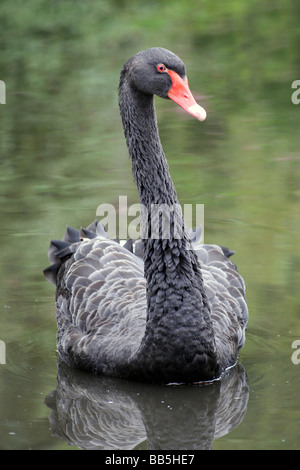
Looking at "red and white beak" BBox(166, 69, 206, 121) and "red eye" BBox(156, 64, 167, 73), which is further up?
"red eye" BBox(156, 64, 167, 73)

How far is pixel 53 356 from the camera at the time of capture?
245 inches

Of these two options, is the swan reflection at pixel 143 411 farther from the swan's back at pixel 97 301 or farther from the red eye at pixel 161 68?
the red eye at pixel 161 68

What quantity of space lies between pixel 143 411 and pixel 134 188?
364cm

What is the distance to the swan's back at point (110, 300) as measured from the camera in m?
5.83

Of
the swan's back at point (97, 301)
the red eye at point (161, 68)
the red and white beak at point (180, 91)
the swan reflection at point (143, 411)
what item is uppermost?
the red eye at point (161, 68)

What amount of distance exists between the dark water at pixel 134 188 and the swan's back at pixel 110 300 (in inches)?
6.7

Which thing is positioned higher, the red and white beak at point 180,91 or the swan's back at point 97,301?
the red and white beak at point 180,91

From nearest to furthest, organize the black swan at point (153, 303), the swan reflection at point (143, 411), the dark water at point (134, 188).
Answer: the swan reflection at point (143, 411), the dark water at point (134, 188), the black swan at point (153, 303)

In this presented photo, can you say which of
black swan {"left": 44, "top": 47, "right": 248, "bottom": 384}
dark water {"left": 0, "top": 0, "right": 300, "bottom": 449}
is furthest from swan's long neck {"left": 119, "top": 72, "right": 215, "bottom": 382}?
dark water {"left": 0, "top": 0, "right": 300, "bottom": 449}

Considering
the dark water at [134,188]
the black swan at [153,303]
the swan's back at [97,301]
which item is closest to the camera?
the dark water at [134,188]

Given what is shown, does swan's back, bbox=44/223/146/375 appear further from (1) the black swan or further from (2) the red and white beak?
(2) the red and white beak

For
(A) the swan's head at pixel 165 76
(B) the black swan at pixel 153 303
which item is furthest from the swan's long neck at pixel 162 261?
(A) the swan's head at pixel 165 76

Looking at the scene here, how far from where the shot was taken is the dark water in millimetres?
5312

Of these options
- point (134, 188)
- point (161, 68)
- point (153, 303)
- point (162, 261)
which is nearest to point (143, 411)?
point (153, 303)
